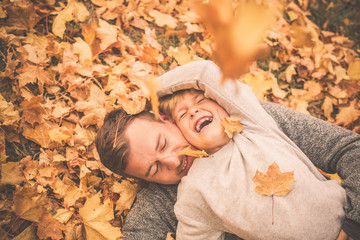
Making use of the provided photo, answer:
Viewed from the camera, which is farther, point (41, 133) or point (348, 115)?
point (348, 115)

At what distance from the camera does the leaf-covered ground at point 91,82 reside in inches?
54.0

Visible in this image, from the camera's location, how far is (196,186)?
4.15 ft

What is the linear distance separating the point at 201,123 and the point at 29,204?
1.02 metres

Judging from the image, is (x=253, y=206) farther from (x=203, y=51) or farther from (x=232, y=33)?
(x=203, y=51)

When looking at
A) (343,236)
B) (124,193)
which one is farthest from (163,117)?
(343,236)

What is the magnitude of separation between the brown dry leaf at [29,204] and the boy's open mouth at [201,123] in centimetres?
93

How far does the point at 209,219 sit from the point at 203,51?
1.51 meters

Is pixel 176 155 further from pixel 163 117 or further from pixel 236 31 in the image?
pixel 236 31

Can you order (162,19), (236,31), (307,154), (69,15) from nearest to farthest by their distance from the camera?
(236,31) → (307,154) → (69,15) → (162,19)

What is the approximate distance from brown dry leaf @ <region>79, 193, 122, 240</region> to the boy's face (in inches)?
25.7

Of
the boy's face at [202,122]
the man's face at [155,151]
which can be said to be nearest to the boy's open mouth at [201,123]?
the boy's face at [202,122]

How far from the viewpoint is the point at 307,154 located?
1.53 m

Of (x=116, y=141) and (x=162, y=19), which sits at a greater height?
(x=162, y=19)

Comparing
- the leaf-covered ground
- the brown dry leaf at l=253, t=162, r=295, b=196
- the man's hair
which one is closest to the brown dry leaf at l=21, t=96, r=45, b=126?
the leaf-covered ground
